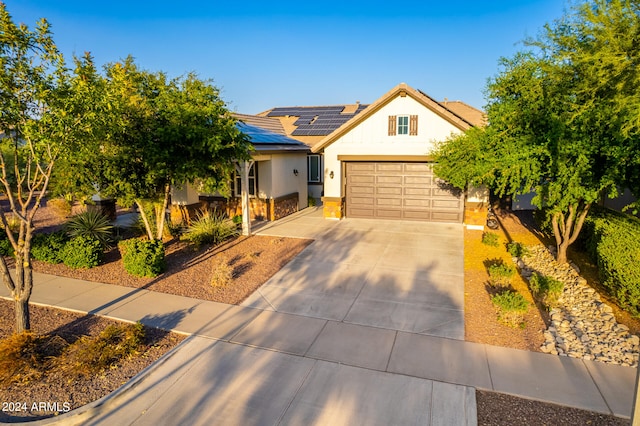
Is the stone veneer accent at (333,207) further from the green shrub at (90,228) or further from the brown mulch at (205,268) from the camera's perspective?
the green shrub at (90,228)

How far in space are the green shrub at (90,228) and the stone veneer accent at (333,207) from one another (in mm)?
8322

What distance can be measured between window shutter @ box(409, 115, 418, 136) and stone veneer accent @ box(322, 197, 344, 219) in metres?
4.00

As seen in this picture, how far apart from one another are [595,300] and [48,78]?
435 inches

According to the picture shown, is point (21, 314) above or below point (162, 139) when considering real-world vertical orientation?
below

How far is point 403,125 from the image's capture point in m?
15.4

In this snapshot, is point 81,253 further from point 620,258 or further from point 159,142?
point 620,258

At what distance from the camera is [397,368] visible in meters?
5.79

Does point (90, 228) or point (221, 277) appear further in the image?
point (90, 228)

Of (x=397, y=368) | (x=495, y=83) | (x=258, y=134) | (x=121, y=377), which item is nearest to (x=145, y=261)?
(x=121, y=377)

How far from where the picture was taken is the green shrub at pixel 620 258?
7013 mm

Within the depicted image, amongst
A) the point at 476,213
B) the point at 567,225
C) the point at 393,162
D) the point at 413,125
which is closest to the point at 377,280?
the point at 567,225

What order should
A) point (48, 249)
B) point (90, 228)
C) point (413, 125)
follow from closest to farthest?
point (48, 249) → point (90, 228) → point (413, 125)

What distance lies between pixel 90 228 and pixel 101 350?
708 centimetres

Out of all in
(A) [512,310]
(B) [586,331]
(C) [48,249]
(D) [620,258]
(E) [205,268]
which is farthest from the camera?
(C) [48,249]
